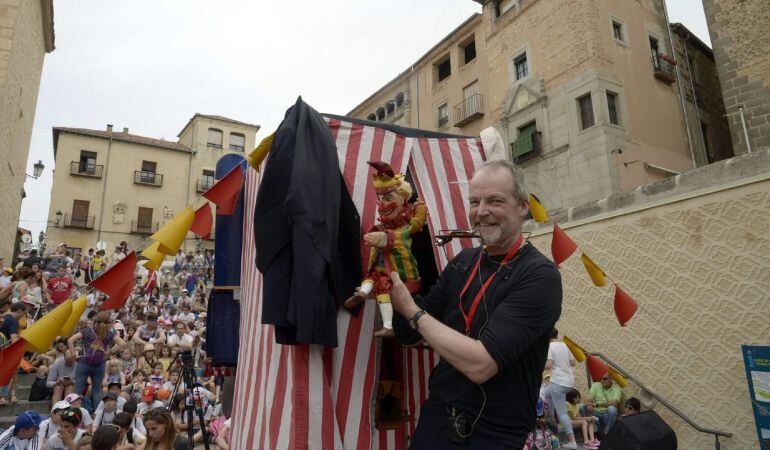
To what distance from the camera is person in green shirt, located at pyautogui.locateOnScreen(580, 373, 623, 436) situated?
8.51 metres

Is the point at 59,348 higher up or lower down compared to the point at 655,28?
lower down

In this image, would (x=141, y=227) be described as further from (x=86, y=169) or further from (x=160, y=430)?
(x=160, y=430)

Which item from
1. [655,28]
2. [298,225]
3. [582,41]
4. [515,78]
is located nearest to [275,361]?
[298,225]

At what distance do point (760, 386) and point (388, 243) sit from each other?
24.4ft

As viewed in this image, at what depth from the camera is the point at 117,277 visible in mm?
2875

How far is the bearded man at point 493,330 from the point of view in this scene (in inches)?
65.8

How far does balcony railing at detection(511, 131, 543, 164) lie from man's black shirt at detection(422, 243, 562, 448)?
17.3 m

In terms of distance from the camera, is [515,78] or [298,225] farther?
[515,78]

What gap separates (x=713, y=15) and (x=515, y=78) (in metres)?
7.59

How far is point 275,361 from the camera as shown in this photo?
2865mm

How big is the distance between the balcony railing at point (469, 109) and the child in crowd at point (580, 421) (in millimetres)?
15159

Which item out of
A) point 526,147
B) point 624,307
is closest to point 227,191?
point 624,307

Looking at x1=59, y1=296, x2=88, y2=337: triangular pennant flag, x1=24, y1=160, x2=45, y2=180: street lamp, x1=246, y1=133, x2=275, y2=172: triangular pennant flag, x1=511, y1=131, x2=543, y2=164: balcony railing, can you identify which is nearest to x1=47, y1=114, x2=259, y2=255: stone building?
x1=24, y1=160, x2=45, y2=180: street lamp

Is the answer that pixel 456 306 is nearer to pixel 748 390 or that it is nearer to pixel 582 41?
pixel 748 390
